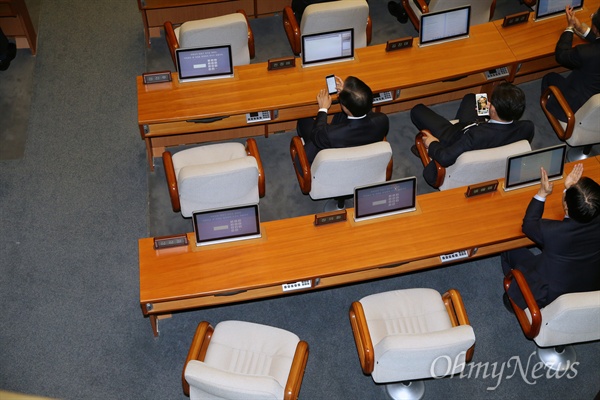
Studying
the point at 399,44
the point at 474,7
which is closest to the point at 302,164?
the point at 399,44

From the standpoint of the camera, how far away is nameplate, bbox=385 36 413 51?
5746 mm

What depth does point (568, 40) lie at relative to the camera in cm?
572

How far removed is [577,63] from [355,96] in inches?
72.2

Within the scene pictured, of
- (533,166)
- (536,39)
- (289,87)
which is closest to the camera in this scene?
(533,166)

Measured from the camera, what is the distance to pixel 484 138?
5.06 m

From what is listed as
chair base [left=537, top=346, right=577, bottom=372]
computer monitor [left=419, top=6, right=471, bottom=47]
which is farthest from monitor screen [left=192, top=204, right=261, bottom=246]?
computer monitor [left=419, top=6, right=471, bottom=47]

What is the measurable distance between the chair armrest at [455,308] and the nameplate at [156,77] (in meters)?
2.51

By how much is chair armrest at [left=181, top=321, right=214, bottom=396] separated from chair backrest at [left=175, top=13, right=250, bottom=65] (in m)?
2.24

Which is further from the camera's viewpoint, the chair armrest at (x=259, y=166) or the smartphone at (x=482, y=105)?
the smartphone at (x=482, y=105)

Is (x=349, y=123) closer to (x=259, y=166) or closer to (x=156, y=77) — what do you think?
(x=259, y=166)

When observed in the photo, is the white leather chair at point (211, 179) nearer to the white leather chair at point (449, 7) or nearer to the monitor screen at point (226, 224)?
the monitor screen at point (226, 224)

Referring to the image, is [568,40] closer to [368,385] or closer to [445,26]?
[445,26]

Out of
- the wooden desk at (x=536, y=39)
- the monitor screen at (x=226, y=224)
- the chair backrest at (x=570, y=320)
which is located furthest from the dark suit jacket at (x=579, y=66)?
the monitor screen at (x=226, y=224)

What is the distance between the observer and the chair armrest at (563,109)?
18.2ft
